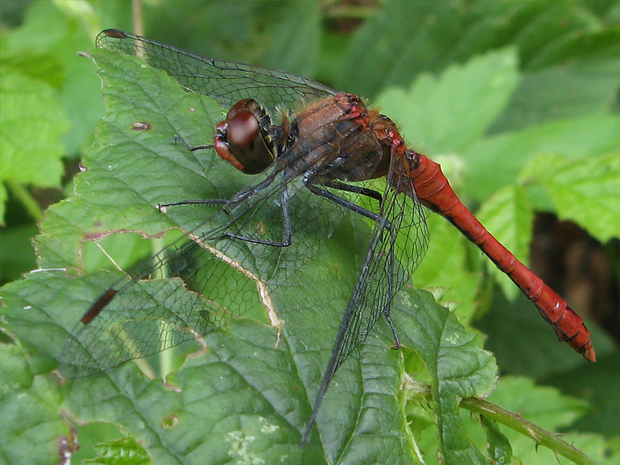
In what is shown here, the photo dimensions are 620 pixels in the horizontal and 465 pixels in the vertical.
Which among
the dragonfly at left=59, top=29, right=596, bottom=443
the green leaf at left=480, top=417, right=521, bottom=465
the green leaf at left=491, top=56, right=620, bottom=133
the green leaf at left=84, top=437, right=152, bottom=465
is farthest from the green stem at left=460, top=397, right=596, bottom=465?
the green leaf at left=491, top=56, right=620, bottom=133

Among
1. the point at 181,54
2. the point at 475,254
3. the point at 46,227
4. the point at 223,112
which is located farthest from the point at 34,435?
the point at 475,254

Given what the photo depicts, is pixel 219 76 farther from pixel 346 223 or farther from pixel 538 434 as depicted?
pixel 538 434

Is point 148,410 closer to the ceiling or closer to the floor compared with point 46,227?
closer to the floor

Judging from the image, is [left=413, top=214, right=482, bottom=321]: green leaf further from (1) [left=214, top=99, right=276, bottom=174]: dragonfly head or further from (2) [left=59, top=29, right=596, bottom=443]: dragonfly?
(1) [left=214, top=99, right=276, bottom=174]: dragonfly head

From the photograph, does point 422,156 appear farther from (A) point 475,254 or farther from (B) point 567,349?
(B) point 567,349

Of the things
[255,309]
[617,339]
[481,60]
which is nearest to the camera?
[255,309]

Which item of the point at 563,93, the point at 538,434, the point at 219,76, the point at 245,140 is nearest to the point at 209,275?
the point at 245,140

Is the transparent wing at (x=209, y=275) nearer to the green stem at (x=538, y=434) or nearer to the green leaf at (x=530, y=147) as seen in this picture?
the green stem at (x=538, y=434)
